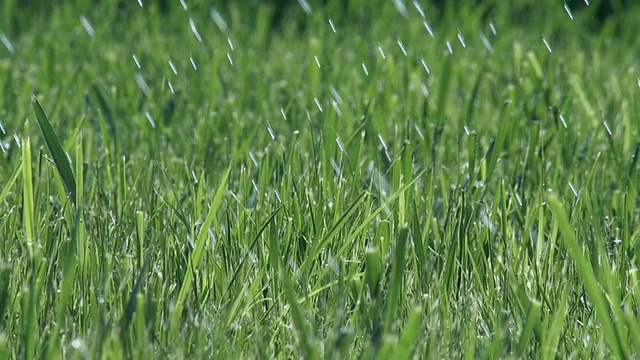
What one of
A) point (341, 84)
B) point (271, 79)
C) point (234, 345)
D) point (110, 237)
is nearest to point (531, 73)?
point (341, 84)

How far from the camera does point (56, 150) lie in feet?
5.08

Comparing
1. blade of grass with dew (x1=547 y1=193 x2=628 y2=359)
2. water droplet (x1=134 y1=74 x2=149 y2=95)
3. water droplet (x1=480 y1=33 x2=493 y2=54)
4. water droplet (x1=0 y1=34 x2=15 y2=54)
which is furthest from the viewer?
water droplet (x1=480 y1=33 x2=493 y2=54)

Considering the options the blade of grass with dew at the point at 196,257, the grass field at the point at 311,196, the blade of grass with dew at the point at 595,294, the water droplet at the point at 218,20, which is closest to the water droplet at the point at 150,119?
the grass field at the point at 311,196

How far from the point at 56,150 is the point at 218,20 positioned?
2.17 m

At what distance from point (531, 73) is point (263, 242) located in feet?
4.09

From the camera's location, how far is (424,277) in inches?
58.1

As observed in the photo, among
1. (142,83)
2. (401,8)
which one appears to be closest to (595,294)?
(142,83)

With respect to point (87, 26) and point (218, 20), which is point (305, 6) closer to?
point (218, 20)

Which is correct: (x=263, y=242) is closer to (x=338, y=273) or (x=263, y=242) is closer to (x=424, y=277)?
(x=338, y=273)

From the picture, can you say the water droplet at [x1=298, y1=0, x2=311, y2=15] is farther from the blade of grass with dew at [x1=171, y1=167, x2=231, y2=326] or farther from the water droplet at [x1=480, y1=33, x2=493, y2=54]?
the blade of grass with dew at [x1=171, y1=167, x2=231, y2=326]

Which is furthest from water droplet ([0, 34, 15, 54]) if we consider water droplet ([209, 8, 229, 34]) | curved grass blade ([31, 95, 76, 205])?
curved grass blade ([31, 95, 76, 205])

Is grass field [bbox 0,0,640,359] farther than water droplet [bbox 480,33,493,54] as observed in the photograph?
No

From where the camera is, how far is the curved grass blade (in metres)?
1.54

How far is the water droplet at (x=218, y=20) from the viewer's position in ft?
11.6
